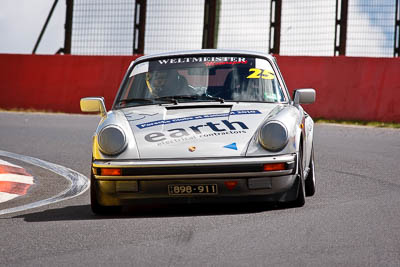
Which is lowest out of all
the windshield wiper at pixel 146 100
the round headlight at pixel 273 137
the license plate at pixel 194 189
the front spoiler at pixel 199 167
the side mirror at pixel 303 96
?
the license plate at pixel 194 189

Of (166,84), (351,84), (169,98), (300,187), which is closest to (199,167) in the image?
(300,187)

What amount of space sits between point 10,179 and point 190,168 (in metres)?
3.40

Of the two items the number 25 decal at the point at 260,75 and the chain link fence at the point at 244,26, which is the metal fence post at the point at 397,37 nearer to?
the chain link fence at the point at 244,26

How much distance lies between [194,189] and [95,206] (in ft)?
2.66

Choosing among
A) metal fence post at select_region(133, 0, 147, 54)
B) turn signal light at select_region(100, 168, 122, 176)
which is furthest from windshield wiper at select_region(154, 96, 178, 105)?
metal fence post at select_region(133, 0, 147, 54)

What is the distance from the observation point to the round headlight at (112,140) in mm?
6887

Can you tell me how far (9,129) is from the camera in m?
15.1

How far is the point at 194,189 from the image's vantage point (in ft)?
22.0

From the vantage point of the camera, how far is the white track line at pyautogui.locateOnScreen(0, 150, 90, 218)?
7767 millimetres

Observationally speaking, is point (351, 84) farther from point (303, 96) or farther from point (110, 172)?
point (110, 172)

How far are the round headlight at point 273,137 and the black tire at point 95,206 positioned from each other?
124 cm

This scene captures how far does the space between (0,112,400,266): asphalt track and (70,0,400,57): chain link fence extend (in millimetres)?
7985

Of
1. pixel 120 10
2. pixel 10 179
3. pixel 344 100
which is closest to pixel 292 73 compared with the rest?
pixel 344 100

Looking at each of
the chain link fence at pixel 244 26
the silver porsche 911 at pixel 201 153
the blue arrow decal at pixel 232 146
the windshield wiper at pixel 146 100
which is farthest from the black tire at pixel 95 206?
the chain link fence at pixel 244 26
